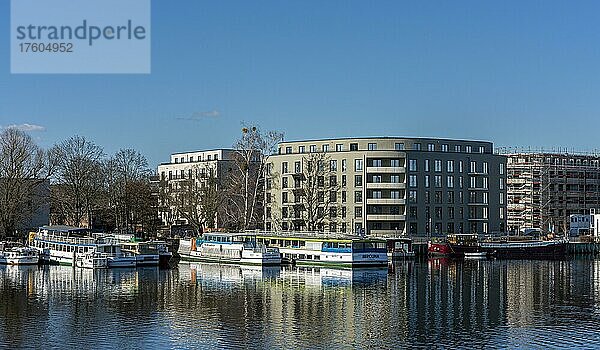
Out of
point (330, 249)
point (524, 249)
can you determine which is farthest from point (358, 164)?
point (330, 249)

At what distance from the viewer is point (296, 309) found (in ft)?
175

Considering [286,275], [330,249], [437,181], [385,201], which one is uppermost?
[437,181]

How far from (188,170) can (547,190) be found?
6500cm

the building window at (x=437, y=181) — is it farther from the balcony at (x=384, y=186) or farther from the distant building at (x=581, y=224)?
the distant building at (x=581, y=224)

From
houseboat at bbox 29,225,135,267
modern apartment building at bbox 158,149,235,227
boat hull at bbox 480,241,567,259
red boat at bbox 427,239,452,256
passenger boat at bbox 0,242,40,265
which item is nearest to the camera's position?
houseboat at bbox 29,225,135,267

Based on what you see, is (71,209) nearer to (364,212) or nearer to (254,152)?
(254,152)

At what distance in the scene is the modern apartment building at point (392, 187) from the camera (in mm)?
118312

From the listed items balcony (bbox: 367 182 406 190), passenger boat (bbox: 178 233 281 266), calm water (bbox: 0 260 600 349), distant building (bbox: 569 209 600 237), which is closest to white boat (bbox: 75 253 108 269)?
calm water (bbox: 0 260 600 349)

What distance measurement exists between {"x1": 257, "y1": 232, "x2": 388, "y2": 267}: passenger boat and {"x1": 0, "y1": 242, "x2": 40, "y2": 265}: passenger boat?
23.1 m

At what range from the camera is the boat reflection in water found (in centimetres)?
7150

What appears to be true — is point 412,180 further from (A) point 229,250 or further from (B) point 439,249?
(A) point 229,250

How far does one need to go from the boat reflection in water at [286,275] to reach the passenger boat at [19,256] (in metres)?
16.0

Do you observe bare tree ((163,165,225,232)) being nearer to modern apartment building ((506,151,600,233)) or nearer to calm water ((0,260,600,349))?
calm water ((0,260,600,349))

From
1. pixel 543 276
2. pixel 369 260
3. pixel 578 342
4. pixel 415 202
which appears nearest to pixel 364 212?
pixel 415 202
